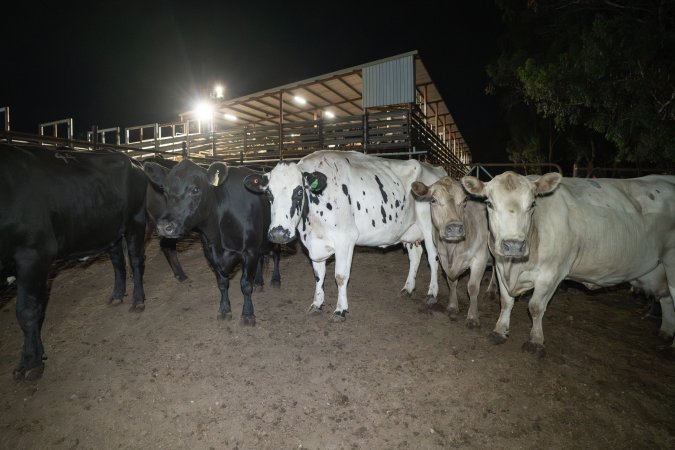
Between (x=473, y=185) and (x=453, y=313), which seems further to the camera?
(x=453, y=313)

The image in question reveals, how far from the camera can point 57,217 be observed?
409 centimetres

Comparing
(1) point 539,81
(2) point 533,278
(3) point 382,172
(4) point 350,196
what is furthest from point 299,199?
(1) point 539,81

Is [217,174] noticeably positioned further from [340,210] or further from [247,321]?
[247,321]

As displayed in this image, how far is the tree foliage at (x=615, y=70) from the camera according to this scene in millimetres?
8461

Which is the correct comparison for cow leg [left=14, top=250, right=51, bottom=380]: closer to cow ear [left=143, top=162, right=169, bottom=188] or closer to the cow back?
the cow back

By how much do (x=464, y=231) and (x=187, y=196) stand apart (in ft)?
12.3

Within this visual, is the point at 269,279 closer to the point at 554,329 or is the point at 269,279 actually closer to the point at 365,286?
the point at 365,286

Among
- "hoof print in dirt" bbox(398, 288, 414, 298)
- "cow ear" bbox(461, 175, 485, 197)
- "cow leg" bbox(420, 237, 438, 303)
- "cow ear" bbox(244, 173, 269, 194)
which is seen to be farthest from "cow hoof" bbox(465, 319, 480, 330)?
"cow ear" bbox(244, 173, 269, 194)

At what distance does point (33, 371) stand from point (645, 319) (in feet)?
26.1

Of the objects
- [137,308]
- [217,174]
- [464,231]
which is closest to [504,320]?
[464,231]

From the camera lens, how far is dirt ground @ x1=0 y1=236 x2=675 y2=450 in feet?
9.48

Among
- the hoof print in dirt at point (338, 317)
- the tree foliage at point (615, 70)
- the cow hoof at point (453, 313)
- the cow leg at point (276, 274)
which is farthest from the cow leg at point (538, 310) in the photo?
the tree foliage at point (615, 70)

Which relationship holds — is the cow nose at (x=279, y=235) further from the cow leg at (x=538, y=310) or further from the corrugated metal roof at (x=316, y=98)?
the corrugated metal roof at (x=316, y=98)

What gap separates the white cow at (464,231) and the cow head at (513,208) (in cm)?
76
